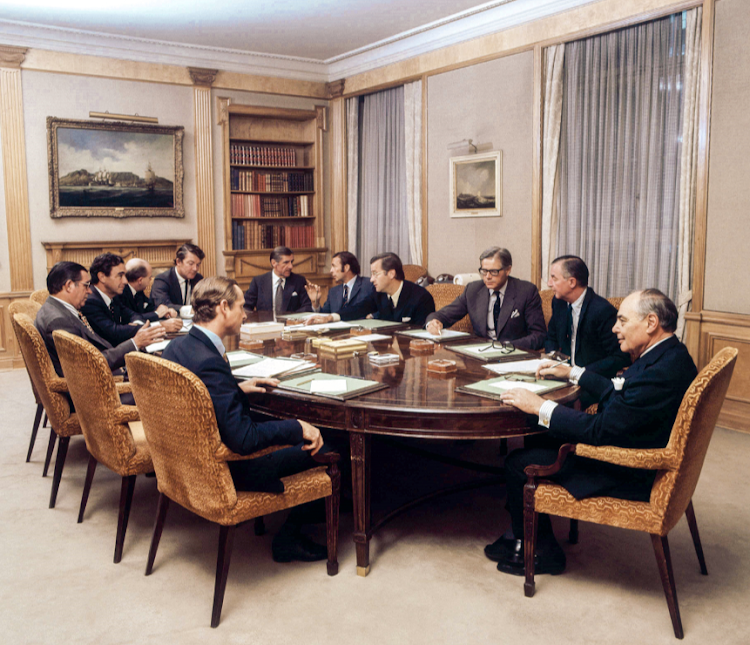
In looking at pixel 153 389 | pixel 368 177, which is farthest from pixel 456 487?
pixel 368 177

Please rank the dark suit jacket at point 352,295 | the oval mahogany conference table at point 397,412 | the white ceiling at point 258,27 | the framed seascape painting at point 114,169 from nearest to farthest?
the oval mahogany conference table at point 397,412, the dark suit jacket at point 352,295, the white ceiling at point 258,27, the framed seascape painting at point 114,169

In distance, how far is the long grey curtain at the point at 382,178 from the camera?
26.0 ft

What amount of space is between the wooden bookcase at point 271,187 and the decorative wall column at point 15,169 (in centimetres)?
213

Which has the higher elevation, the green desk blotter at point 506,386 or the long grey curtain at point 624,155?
the long grey curtain at point 624,155

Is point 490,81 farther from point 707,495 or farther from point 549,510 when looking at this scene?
point 549,510

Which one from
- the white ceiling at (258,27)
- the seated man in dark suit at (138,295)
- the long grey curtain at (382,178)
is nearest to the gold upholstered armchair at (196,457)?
the seated man in dark suit at (138,295)

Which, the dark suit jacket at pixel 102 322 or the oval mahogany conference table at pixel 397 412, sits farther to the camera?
the dark suit jacket at pixel 102 322

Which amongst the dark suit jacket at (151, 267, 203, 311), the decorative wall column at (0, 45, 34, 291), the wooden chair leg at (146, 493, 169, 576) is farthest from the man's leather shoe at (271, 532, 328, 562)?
the decorative wall column at (0, 45, 34, 291)

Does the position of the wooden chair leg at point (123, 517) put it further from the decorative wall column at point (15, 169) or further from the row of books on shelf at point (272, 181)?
the row of books on shelf at point (272, 181)

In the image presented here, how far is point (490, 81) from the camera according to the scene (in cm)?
666

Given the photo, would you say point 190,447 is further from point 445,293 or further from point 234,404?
point 445,293

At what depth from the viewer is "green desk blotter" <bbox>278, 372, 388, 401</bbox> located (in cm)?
279

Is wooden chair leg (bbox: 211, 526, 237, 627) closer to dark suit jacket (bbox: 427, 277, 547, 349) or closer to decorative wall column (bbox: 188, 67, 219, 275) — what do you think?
dark suit jacket (bbox: 427, 277, 547, 349)

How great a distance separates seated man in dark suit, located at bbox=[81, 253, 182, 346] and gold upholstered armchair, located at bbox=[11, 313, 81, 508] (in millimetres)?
754
